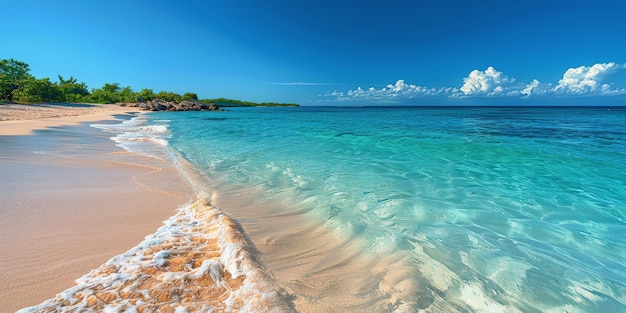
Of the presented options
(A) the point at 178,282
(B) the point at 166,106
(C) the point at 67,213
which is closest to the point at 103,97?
(B) the point at 166,106

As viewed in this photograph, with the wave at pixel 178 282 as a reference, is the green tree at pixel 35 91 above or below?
above

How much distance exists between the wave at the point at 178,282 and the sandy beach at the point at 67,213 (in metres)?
0.26

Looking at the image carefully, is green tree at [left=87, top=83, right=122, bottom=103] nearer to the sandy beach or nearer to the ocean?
the sandy beach

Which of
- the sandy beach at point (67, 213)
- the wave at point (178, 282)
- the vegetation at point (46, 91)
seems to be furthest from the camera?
the vegetation at point (46, 91)

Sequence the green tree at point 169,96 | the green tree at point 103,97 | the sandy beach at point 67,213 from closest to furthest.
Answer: the sandy beach at point 67,213 → the green tree at point 103,97 → the green tree at point 169,96

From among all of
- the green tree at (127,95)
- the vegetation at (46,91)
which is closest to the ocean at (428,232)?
the vegetation at (46,91)

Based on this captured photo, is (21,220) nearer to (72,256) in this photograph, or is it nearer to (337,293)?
(72,256)

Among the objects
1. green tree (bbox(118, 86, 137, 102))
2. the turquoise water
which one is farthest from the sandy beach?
green tree (bbox(118, 86, 137, 102))

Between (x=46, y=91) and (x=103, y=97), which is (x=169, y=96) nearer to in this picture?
(x=103, y=97)

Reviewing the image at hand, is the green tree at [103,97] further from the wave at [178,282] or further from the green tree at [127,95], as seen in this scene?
the wave at [178,282]

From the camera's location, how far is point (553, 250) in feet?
12.2

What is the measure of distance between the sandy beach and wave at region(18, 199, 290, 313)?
0.85 ft

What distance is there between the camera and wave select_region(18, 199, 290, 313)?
226 cm

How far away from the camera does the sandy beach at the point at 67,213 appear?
262 cm
